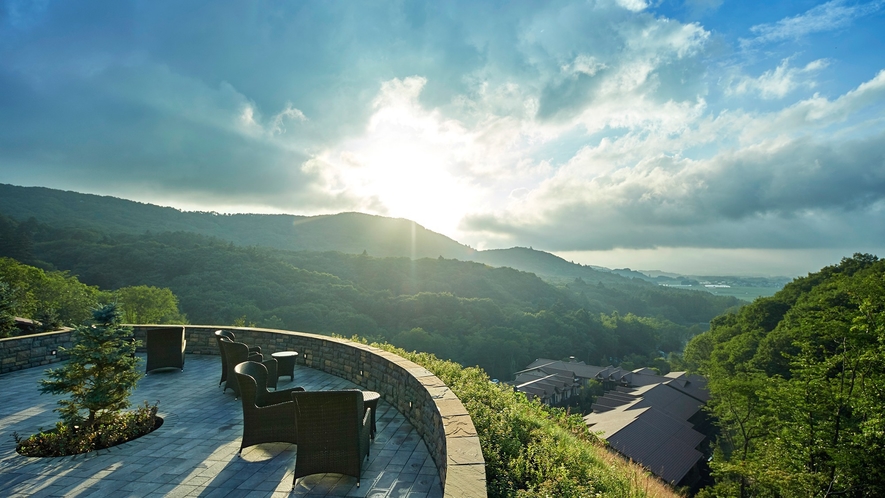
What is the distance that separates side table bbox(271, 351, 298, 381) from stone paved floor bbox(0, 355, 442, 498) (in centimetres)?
127

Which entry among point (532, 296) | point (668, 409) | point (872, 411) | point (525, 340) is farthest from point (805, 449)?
point (532, 296)

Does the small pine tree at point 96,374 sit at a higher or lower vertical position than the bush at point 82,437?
higher

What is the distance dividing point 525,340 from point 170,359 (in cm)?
5588

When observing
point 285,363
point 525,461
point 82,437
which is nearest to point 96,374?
point 82,437

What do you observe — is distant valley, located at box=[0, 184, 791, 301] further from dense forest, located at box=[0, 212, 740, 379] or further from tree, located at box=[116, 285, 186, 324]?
tree, located at box=[116, 285, 186, 324]

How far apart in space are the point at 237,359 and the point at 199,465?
2395 mm

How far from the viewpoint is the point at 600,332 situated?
71.0m

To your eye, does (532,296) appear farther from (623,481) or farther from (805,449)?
(623,481)

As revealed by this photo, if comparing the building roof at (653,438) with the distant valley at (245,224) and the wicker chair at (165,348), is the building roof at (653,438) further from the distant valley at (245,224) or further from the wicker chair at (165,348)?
the distant valley at (245,224)

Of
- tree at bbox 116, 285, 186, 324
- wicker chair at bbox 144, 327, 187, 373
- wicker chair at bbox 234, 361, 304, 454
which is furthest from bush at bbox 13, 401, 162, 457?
tree at bbox 116, 285, 186, 324

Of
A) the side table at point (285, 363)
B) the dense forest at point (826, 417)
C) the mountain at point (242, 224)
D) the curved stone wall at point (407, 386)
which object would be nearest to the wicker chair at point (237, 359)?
the side table at point (285, 363)

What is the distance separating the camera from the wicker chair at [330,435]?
11.4 ft

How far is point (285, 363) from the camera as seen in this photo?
7.24 meters

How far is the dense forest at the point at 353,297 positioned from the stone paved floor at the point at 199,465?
4048cm
